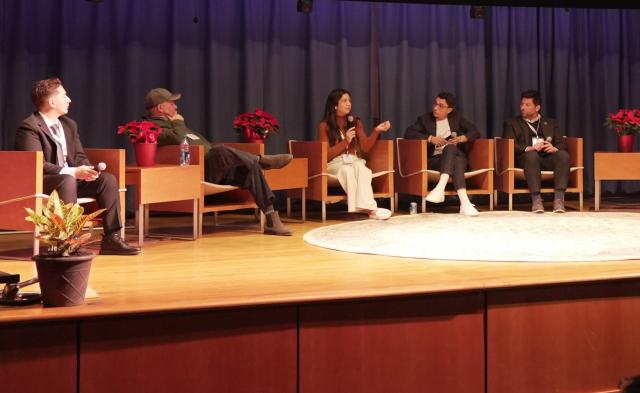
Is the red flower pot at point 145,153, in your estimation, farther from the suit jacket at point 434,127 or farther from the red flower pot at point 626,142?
the red flower pot at point 626,142

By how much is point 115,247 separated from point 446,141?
3.36 m

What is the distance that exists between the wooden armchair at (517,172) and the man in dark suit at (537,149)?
0.08 meters

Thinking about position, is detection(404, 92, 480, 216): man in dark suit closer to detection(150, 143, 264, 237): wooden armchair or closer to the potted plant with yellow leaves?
detection(150, 143, 264, 237): wooden armchair

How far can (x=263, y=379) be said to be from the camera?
10.2 feet

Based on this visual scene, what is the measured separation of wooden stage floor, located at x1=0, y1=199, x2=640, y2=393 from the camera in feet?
9.61

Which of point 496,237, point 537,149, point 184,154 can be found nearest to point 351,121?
point 537,149

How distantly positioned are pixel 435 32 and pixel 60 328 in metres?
6.07

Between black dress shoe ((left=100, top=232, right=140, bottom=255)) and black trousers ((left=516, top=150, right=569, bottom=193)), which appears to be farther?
black trousers ((left=516, top=150, right=569, bottom=193))

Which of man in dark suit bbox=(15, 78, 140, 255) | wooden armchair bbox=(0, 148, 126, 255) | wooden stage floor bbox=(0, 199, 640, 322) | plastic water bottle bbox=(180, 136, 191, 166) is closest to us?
wooden stage floor bbox=(0, 199, 640, 322)

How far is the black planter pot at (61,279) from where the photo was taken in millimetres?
3025

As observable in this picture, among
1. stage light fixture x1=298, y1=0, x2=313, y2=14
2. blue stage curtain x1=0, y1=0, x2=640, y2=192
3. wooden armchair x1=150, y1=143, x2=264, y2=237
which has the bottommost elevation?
wooden armchair x1=150, y1=143, x2=264, y2=237

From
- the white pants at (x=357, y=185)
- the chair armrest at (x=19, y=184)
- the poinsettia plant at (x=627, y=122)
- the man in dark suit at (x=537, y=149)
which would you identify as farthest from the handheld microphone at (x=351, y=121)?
the chair armrest at (x=19, y=184)

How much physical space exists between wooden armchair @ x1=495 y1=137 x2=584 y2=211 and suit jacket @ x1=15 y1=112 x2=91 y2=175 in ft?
12.1

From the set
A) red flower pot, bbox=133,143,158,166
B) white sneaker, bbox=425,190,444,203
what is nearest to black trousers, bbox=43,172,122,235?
red flower pot, bbox=133,143,158,166
